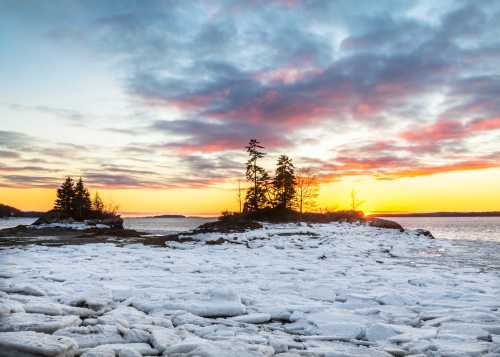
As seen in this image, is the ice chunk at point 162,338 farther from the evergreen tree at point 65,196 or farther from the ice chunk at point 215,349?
the evergreen tree at point 65,196

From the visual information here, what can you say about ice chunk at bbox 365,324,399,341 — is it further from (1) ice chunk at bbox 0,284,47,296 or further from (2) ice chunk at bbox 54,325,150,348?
(1) ice chunk at bbox 0,284,47,296

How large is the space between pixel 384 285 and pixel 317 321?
119 inches

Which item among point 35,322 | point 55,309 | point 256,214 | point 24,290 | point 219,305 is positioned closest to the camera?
point 35,322

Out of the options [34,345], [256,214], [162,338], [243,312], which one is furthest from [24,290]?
[256,214]

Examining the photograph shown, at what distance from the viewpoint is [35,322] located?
3.96 meters

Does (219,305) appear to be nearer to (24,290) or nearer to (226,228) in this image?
(24,290)

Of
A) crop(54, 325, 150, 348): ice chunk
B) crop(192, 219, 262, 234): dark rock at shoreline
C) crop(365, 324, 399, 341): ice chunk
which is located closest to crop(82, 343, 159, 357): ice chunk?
crop(54, 325, 150, 348): ice chunk

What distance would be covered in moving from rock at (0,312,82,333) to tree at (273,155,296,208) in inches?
1571

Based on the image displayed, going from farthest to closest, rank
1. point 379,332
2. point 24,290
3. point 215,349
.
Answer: point 24,290
point 379,332
point 215,349

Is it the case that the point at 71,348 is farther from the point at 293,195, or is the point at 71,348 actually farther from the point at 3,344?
the point at 293,195

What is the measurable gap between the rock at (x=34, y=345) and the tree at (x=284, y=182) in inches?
1602

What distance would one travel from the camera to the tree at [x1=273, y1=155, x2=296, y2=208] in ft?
145

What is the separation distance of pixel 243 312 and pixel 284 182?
39593mm

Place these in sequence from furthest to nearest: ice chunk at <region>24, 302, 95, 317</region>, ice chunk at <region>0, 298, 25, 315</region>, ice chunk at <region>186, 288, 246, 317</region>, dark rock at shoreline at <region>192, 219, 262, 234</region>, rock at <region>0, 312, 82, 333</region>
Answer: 1. dark rock at shoreline at <region>192, 219, 262, 234</region>
2. ice chunk at <region>186, 288, 246, 317</region>
3. ice chunk at <region>24, 302, 95, 317</region>
4. ice chunk at <region>0, 298, 25, 315</region>
5. rock at <region>0, 312, 82, 333</region>
